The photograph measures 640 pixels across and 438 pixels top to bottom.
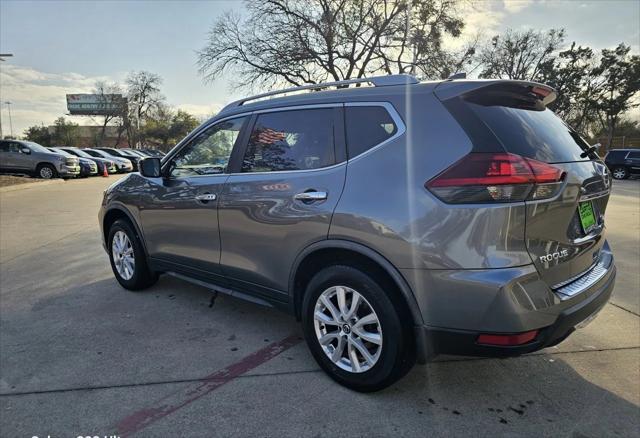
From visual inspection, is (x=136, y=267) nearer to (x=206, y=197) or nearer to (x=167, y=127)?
(x=206, y=197)

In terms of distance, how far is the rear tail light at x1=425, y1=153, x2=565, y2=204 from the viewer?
84.2 inches

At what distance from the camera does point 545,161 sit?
7.61 feet

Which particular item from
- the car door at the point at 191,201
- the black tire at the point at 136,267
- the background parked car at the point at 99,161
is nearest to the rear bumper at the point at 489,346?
the car door at the point at 191,201

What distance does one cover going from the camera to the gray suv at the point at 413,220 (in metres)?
2.18

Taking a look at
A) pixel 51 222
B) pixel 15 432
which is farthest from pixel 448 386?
pixel 51 222

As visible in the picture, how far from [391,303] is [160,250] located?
8.45ft

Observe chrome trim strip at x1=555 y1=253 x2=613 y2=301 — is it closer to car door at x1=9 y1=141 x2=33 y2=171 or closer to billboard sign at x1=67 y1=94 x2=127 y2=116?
car door at x1=9 y1=141 x2=33 y2=171

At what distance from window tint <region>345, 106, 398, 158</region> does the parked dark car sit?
25322 mm

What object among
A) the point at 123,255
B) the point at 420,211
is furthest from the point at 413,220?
the point at 123,255

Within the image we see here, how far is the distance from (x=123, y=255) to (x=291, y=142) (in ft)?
8.57

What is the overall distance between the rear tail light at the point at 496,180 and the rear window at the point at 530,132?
10 cm

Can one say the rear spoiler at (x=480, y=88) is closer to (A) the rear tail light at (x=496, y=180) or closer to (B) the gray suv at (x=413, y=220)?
(B) the gray suv at (x=413, y=220)

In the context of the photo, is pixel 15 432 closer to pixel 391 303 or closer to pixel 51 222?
pixel 391 303

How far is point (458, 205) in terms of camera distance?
7.18ft
